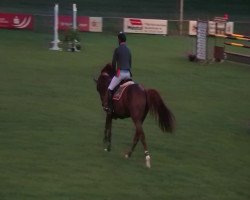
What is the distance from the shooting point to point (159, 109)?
13.7 metres

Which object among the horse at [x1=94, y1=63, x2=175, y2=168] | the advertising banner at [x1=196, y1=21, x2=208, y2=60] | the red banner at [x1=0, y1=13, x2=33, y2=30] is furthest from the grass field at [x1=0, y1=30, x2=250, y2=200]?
the red banner at [x1=0, y1=13, x2=33, y2=30]

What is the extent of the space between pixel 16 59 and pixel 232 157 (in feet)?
58.6

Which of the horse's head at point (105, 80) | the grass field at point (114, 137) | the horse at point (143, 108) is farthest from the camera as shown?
the horse's head at point (105, 80)

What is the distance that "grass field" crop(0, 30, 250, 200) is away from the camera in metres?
12.0

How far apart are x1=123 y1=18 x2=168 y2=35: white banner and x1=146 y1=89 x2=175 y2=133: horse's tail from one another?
34.9 metres

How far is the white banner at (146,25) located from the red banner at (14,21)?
6.83 m

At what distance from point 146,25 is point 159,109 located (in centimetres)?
3531

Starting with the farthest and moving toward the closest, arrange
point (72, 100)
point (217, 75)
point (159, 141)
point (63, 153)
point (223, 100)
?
point (217, 75) → point (223, 100) → point (72, 100) → point (159, 141) → point (63, 153)

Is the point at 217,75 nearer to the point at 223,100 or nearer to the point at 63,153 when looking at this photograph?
the point at 223,100

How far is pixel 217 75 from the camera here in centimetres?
2984

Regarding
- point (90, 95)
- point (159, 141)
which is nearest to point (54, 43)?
point (90, 95)

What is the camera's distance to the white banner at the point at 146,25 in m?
48.5

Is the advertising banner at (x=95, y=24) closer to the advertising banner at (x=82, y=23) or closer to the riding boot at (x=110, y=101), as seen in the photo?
the advertising banner at (x=82, y=23)

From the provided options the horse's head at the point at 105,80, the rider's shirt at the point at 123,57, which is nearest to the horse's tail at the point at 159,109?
the rider's shirt at the point at 123,57
